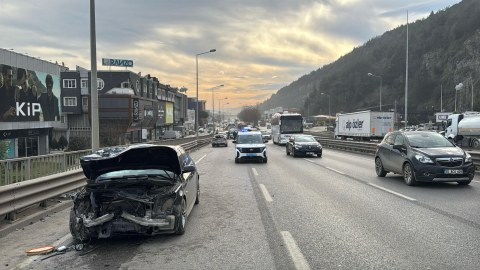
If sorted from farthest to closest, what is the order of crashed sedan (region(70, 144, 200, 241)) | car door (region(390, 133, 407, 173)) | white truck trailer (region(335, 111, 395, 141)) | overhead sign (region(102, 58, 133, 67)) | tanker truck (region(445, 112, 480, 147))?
overhead sign (region(102, 58, 133, 67)) < white truck trailer (region(335, 111, 395, 141)) < tanker truck (region(445, 112, 480, 147)) < car door (region(390, 133, 407, 173)) < crashed sedan (region(70, 144, 200, 241))

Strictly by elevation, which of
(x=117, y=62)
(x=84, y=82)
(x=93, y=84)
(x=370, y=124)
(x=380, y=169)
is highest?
(x=117, y=62)

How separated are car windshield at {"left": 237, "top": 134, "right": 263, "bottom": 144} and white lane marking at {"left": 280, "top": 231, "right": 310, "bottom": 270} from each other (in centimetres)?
1391

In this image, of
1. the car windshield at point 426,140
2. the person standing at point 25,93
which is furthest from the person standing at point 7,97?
the car windshield at point 426,140

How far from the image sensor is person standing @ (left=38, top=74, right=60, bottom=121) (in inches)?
1253

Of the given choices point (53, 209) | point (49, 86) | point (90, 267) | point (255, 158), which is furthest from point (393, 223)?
point (49, 86)

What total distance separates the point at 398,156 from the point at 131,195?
345 inches

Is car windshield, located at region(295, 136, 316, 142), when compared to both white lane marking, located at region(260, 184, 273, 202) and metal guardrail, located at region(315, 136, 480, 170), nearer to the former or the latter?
metal guardrail, located at region(315, 136, 480, 170)

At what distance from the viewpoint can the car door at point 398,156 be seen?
435 inches

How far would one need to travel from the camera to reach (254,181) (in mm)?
12148

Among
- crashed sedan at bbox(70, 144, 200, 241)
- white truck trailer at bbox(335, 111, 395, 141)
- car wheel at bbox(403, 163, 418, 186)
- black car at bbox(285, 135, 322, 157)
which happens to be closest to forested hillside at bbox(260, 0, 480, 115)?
white truck trailer at bbox(335, 111, 395, 141)

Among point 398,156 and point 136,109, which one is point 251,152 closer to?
point 398,156

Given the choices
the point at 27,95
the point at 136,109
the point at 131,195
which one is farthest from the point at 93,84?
the point at 136,109

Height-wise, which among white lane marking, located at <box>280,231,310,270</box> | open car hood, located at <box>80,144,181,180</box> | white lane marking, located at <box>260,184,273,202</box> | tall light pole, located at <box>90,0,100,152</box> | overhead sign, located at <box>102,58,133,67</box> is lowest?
white lane marking, located at <box>260,184,273,202</box>

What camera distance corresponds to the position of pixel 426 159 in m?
9.93
